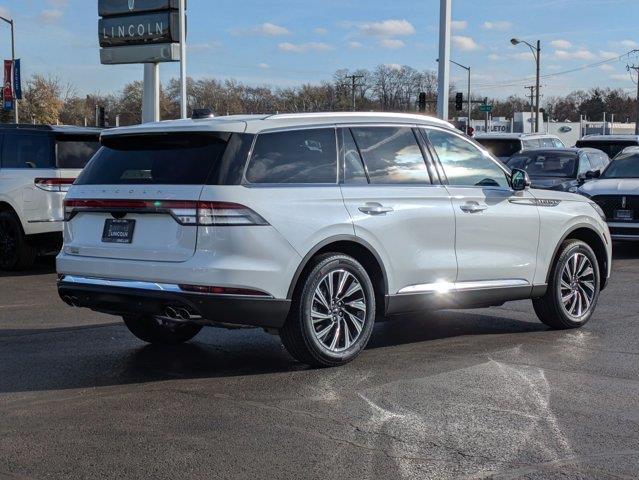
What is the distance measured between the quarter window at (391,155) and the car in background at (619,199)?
8.74 meters

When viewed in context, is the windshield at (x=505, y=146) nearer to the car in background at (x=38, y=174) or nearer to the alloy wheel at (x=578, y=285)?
the car in background at (x=38, y=174)

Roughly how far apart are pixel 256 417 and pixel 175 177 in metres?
1.81

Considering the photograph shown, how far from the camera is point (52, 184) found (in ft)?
39.6

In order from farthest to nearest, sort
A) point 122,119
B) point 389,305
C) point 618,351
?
point 122,119, point 618,351, point 389,305

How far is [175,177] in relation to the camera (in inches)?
236

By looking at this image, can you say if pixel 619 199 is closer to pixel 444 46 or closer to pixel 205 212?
pixel 444 46

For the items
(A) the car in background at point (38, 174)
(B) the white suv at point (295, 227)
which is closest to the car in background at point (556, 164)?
(A) the car in background at point (38, 174)

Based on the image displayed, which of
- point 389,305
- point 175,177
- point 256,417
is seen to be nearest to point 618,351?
point 389,305

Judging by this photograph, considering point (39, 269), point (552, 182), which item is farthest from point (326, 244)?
point (552, 182)

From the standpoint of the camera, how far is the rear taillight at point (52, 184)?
1205 centimetres

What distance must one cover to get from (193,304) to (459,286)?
8.01 feet

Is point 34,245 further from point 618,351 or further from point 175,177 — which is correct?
point 618,351

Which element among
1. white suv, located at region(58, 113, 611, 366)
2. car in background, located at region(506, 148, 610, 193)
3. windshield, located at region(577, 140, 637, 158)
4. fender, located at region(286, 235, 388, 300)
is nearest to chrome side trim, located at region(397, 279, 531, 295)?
white suv, located at region(58, 113, 611, 366)

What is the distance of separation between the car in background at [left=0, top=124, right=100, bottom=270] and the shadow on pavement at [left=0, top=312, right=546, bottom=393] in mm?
4421
